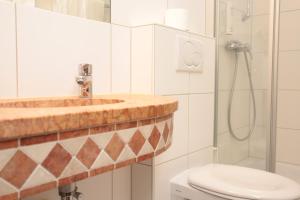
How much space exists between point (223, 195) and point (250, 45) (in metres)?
0.91

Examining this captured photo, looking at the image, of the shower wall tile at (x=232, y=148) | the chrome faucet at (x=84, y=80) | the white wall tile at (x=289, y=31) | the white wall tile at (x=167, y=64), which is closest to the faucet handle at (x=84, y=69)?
the chrome faucet at (x=84, y=80)

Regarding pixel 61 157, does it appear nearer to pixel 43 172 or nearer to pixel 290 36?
pixel 43 172

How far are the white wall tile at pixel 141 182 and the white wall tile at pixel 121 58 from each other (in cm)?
32

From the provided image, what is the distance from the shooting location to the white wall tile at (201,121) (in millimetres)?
1352

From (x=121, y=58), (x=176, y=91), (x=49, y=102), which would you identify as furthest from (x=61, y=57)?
(x=176, y=91)

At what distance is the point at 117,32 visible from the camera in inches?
42.4

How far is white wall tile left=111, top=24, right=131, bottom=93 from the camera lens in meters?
1.07

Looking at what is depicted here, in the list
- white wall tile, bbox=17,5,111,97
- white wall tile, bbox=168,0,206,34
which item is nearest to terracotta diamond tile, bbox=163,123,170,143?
white wall tile, bbox=17,5,111,97

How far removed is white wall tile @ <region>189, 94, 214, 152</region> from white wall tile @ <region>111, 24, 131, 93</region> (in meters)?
0.36

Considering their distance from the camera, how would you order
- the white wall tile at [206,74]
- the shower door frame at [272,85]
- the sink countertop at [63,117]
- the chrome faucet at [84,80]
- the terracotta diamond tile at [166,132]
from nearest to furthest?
the sink countertop at [63,117]
the terracotta diamond tile at [166,132]
the chrome faucet at [84,80]
the white wall tile at [206,74]
the shower door frame at [272,85]

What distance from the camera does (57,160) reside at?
1.51ft

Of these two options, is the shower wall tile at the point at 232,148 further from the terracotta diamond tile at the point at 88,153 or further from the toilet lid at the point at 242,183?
the terracotta diamond tile at the point at 88,153

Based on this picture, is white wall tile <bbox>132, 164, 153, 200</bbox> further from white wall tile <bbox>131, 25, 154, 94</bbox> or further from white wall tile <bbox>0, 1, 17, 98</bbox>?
white wall tile <bbox>0, 1, 17, 98</bbox>

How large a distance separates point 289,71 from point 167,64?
106 centimetres
